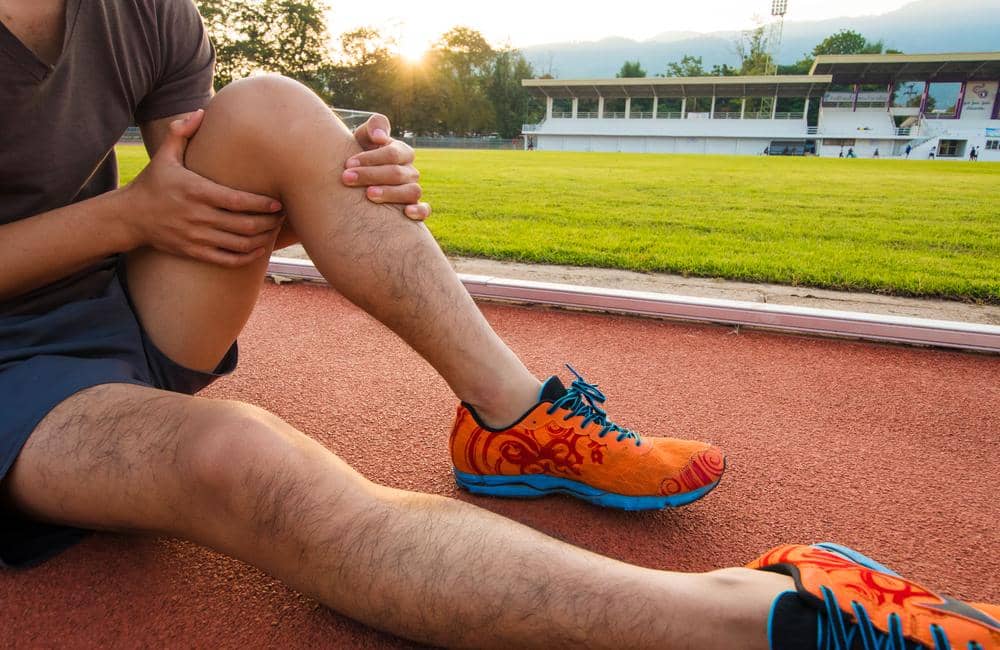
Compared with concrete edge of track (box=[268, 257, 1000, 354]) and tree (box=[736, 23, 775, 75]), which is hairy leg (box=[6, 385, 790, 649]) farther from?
tree (box=[736, 23, 775, 75])

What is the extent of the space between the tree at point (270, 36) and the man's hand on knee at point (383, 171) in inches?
1942

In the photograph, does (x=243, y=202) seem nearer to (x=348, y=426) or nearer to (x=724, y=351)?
(x=348, y=426)

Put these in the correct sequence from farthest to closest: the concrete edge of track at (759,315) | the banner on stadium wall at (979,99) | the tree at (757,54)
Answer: the tree at (757,54)
the banner on stadium wall at (979,99)
the concrete edge of track at (759,315)

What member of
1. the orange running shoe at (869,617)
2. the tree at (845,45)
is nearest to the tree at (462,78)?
the tree at (845,45)

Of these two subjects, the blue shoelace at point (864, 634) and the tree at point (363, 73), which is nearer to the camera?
the blue shoelace at point (864, 634)

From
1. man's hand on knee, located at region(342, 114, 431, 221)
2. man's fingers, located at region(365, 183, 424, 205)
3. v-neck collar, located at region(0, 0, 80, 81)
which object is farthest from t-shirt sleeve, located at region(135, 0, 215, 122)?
man's fingers, located at region(365, 183, 424, 205)

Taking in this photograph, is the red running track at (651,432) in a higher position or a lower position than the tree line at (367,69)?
lower

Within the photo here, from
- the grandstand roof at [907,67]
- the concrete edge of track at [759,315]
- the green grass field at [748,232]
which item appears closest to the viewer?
the concrete edge of track at [759,315]

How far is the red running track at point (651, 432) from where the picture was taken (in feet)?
3.49

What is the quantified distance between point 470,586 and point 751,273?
3354mm

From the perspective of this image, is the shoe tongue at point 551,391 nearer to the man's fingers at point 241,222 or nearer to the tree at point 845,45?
the man's fingers at point 241,222

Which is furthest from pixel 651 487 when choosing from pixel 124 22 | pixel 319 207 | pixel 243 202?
pixel 124 22

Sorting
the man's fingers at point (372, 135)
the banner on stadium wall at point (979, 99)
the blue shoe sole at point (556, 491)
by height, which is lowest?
the blue shoe sole at point (556, 491)

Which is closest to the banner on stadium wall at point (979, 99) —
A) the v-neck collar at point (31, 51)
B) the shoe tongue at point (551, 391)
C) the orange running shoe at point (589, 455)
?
the orange running shoe at point (589, 455)
